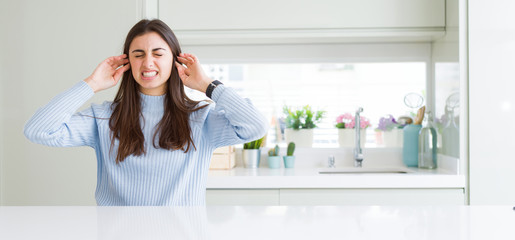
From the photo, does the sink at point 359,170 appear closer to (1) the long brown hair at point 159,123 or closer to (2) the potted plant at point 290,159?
(2) the potted plant at point 290,159

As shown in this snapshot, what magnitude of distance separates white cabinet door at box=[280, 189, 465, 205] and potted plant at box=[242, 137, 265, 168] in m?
0.43

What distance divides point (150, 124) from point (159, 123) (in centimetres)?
3

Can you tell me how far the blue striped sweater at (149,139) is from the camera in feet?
4.37

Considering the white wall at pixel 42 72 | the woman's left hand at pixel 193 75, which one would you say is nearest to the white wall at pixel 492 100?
the woman's left hand at pixel 193 75

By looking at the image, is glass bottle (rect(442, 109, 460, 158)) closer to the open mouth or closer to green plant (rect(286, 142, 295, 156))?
green plant (rect(286, 142, 295, 156))

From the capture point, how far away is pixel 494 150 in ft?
7.13

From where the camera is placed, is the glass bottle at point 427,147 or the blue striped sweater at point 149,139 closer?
the blue striped sweater at point 149,139

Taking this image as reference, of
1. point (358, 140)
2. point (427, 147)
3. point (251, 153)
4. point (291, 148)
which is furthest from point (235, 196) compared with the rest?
point (427, 147)

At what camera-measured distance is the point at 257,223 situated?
3.19 feet

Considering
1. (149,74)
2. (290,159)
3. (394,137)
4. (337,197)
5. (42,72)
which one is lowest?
(337,197)

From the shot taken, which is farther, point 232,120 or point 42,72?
point 42,72

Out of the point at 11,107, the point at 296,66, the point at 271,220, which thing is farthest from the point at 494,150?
the point at 11,107

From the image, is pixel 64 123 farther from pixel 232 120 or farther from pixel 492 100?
pixel 492 100

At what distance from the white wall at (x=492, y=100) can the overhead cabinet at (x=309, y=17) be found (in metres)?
0.25
